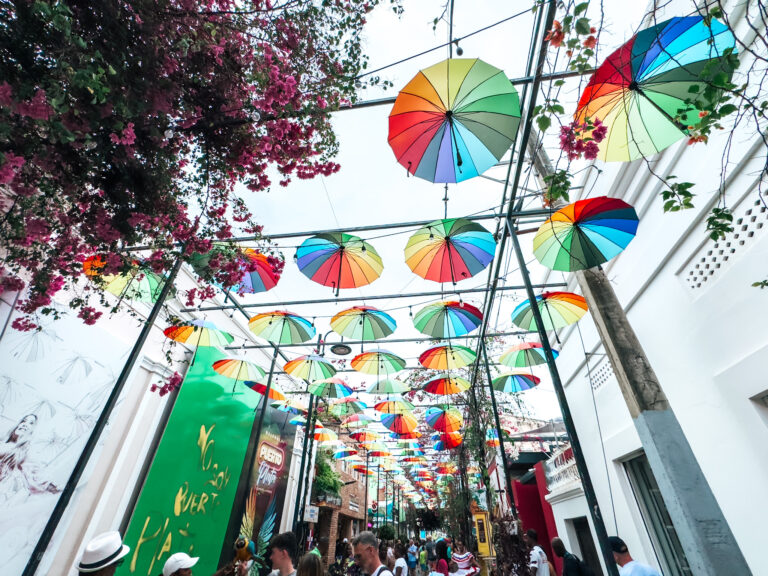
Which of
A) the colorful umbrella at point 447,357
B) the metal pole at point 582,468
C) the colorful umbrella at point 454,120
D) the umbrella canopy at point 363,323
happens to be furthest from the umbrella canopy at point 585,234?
the umbrella canopy at point 363,323

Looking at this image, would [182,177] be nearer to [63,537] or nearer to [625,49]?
[625,49]

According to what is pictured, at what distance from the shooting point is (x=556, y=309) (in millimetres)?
6102

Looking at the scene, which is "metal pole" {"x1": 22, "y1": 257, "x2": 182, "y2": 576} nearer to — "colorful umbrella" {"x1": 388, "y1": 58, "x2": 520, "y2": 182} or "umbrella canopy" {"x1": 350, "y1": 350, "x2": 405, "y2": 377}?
"colorful umbrella" {"x1": 388, "y1": 58, "x2": 520, "y2": 182}

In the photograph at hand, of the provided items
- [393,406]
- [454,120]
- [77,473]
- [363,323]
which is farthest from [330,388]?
[454,120]

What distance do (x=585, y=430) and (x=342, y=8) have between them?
8.27 m

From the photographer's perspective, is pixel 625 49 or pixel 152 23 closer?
pixel 152 23

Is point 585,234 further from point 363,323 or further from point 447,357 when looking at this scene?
point 363,323

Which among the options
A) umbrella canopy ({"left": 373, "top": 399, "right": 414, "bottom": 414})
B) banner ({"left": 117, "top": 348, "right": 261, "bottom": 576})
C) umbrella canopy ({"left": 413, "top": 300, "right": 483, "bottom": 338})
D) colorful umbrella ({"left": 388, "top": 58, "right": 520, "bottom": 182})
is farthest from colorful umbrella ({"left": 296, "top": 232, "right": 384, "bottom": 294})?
umbrella canopy ({"left": 373, "top": 399, "right": 414, "bottom": 414})

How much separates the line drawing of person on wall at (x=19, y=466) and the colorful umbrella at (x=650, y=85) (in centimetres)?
744

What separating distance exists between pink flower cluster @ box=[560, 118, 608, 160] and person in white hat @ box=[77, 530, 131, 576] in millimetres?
4695

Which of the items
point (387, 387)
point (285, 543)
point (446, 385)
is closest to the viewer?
point (285, 543)

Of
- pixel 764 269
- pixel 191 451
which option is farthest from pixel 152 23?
pixel 191 451

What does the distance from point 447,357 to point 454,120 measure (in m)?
4.83

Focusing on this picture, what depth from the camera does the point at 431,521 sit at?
27250 mm
